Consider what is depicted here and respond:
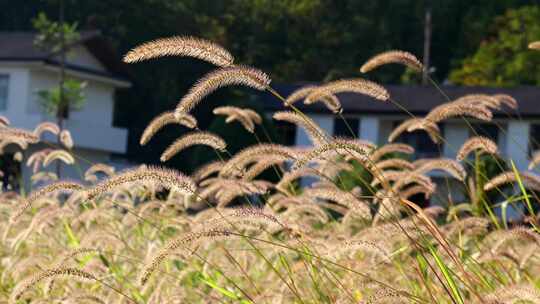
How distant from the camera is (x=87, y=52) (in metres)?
38.1

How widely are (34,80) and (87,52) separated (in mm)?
2508

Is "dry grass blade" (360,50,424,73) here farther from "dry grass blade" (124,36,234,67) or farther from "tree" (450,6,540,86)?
"tree" (450,6,540,86)

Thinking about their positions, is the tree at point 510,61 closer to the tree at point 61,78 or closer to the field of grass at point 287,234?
the tree at point 61,78

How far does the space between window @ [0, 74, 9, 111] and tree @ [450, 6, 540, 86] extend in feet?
60.1

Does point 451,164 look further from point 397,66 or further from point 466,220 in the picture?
point 397,66

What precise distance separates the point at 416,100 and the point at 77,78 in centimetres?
1030

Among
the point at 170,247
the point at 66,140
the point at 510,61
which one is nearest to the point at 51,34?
the point at 510,61

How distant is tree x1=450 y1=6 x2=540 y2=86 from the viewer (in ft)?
152

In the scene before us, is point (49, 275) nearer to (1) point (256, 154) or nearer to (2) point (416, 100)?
(1) point (256, 154)

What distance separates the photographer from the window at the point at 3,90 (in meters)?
36.2

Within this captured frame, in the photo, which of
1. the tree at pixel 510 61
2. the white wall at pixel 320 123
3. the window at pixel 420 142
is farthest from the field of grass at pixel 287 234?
the tree at pixel 510 61

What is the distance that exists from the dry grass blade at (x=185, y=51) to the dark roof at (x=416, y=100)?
3241cm

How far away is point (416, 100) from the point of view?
3772 centimetres

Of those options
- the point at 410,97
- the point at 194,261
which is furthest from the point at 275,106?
the point at 194,261
